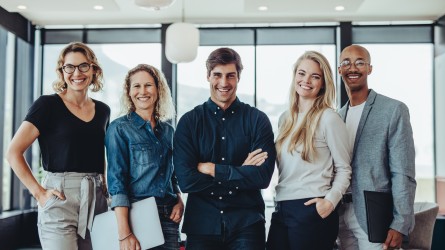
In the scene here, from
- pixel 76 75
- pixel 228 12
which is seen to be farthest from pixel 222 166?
pixel 228 12

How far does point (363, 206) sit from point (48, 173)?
1499 mm

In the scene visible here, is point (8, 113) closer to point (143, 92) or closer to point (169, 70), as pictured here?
point (169, 70)

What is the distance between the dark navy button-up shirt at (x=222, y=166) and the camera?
208 cm

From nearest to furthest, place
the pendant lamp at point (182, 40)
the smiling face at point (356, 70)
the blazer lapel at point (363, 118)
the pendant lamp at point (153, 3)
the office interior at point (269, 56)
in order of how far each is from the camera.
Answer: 1. the blazer lapel at point (363, 118)
2. the smiling face at point (356, 70)
3. the pendant lamp at point (153, 3)
4. the pendant lamp at point (182, 40)
5. the office interior at point (269, 56)

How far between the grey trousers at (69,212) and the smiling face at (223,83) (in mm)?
719

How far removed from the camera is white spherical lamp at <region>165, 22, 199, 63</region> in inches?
179

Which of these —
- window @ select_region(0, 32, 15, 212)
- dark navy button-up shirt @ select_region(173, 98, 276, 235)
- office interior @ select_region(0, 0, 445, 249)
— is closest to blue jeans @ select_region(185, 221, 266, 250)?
dark navy button-up shirt @ select_region(173, 98, 276, 235)

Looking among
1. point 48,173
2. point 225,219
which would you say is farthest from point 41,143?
point 225,219

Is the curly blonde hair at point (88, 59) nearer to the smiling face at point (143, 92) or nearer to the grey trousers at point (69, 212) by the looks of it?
the smiling face at point (143, 92)

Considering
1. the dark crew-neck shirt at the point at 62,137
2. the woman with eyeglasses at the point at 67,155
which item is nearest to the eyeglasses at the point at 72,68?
the woman with eyeglasses at the point at 67,155

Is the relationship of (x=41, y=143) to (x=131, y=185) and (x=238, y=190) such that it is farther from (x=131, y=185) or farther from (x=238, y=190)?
(x=238, y=190)

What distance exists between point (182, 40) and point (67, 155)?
251cm

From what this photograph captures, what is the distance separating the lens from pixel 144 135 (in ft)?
7.14

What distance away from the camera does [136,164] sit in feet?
7.04
